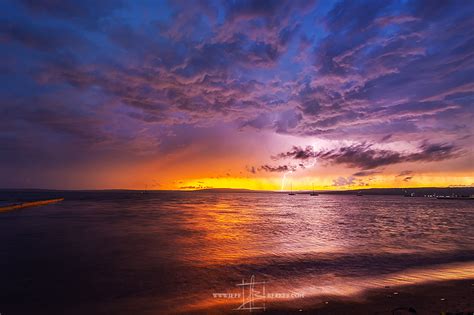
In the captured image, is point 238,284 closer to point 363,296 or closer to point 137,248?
point 363,296

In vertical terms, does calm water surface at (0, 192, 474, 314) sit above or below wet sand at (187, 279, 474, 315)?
below
